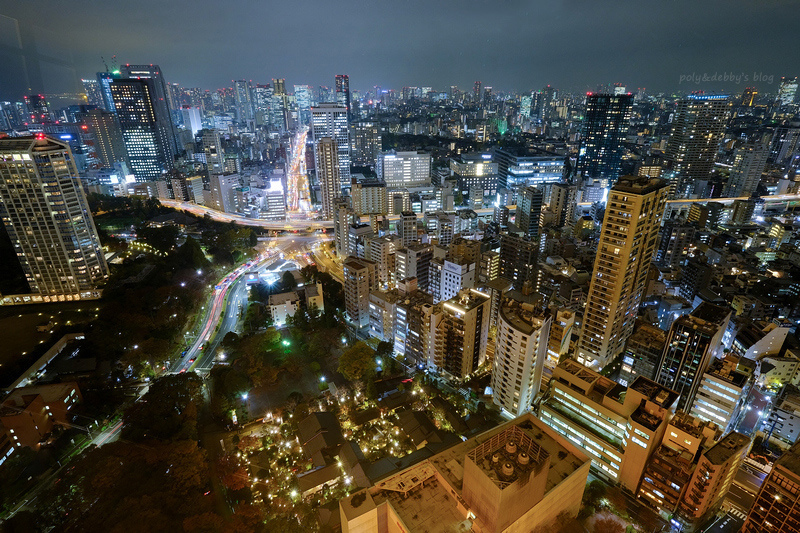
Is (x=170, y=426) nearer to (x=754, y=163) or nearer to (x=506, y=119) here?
(x=754, y=163)

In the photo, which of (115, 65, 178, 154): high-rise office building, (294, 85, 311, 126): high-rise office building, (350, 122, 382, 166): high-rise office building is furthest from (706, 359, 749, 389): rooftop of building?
(294, 85, 311, 126): high-rise office building

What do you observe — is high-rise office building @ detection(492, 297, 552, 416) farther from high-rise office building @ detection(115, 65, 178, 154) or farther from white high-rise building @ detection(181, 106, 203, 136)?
white high-rise building @ detection(181, 106, 203, 136)

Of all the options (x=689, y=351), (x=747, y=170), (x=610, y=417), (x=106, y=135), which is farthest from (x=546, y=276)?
(x=106, y=135)

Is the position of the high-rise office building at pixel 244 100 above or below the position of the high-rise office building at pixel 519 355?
above

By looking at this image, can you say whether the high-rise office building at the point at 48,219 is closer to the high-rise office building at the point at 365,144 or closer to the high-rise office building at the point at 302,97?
the high-rise office building at the point at 365,144

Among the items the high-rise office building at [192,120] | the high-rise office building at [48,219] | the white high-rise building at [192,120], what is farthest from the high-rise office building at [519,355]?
the white high-rise building at [192,120]

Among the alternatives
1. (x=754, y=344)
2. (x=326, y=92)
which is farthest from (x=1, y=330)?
(x=326, y=92)
